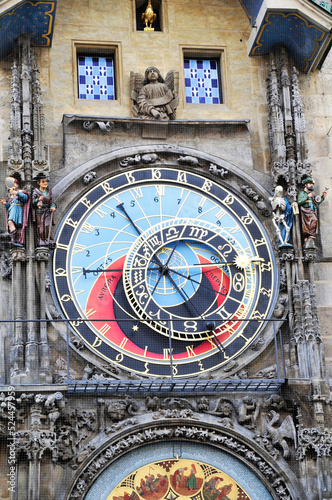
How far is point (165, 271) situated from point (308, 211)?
2.01m

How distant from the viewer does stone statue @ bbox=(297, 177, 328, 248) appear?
17.6 metres

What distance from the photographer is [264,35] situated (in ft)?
60.6

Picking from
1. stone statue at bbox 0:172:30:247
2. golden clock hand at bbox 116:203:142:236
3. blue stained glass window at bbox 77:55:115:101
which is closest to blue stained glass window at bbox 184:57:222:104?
blue stained glass window at bbox 77:55:115:101

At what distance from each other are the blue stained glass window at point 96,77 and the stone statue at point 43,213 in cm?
170

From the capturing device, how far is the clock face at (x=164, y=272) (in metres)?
16.9

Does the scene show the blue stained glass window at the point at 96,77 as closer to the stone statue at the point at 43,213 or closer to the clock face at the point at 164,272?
the clock face at the point at 164,272

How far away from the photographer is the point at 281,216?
17625 mm

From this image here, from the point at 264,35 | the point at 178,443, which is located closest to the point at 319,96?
the point at 264,35

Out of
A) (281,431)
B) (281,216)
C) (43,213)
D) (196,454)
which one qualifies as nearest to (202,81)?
(281,216)

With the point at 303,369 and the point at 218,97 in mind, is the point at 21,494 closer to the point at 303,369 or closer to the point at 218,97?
the point at 303,369

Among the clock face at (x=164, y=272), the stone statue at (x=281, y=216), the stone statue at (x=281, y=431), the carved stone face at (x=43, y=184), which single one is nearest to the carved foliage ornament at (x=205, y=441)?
the stone statue at (x=281, y=431)

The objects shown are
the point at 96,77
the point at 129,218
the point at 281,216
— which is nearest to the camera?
the point at 129,218

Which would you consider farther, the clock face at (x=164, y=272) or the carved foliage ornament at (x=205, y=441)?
the clock face at (x=164, y=272)

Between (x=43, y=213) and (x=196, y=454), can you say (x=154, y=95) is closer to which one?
(x=43, y=213)
